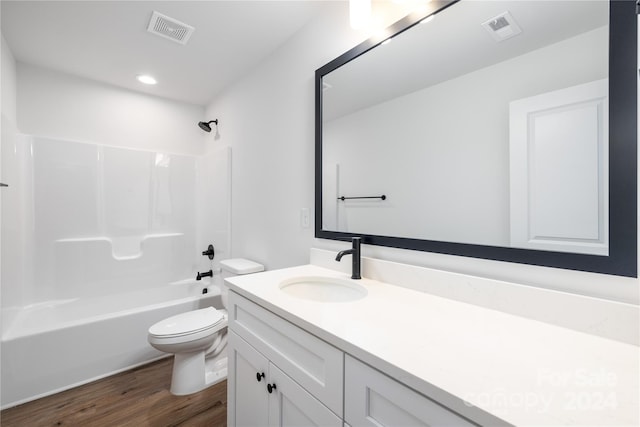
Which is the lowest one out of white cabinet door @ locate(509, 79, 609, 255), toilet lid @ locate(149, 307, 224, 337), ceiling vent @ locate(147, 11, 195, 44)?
toilet lid @ locate(149, 307, 224, 337)

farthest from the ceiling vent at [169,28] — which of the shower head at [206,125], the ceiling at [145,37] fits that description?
the shower head at [206,125]

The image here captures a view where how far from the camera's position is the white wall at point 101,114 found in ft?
7.27

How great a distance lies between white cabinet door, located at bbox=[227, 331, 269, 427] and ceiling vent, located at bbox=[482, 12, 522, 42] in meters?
1.39

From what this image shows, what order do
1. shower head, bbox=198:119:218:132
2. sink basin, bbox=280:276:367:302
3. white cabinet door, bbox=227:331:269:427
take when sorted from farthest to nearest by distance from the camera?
shower head, bbox=198:119:218:132, sink basin, bbox=280:276:367:302, white cabinet door, bbox=227:331:269:427

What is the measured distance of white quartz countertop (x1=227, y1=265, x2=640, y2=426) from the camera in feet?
1.45

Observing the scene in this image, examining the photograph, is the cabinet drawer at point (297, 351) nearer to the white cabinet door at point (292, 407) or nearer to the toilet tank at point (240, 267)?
the white cabinet door at point (292, 407)

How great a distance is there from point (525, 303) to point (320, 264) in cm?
93

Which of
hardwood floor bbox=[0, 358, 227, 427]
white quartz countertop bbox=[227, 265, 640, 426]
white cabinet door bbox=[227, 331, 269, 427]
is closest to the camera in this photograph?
white quartz countertop bbox=[227, 265, 640, 426]

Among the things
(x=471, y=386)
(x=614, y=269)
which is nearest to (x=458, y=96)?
(x=614, y=269)

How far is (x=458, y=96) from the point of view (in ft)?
3.35

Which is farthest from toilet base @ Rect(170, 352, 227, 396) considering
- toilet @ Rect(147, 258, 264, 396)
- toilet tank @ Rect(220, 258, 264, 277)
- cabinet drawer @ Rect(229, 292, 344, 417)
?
cabinet drawer @ Rect(229, 292, 344, 417)

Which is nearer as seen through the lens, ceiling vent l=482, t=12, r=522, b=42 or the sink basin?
ceiling vent l=482, t=12, r=522, b=42

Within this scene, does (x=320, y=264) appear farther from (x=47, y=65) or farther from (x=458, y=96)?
(x=47, y=65)

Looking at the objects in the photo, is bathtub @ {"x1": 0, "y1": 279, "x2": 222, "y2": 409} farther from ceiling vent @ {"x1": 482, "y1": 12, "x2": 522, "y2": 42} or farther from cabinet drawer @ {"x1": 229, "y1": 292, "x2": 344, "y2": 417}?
ceiling vent @ {"x1": 482, "y1": 12, "x2": 522, "y2": 42}
